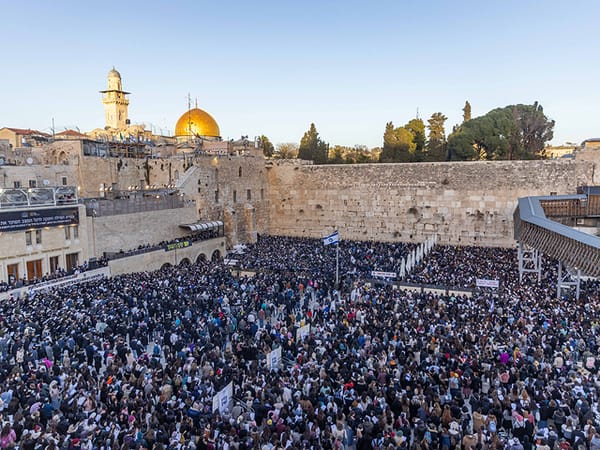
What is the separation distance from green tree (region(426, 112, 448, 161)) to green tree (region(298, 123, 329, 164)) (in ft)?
32.4

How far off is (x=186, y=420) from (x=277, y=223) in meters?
27.0

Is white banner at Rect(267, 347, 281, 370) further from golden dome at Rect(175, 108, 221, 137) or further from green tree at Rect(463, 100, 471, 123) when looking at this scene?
green tree at Rect(463, 100, 471, 123)

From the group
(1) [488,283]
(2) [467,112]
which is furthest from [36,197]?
(2) [467,112]

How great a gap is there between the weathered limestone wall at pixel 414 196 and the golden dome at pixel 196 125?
33.2 feet

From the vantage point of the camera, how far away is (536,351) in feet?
33.2

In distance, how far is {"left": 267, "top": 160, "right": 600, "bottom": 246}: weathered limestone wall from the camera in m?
27.7

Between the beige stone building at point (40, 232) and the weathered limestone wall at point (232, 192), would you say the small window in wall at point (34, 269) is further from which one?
the weathered limestone wall at point (232, 192)

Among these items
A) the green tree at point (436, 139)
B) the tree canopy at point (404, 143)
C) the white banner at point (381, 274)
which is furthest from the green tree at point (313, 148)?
the white banner at point (381, 274)

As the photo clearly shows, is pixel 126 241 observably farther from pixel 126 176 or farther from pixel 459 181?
pixel 459 181

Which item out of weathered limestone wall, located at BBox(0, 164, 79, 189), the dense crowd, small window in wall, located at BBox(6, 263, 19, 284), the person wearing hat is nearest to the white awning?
the dense crowd

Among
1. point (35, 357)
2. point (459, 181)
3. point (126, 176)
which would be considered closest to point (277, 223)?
point (126, 176)

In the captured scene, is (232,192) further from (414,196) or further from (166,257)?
(414,196)

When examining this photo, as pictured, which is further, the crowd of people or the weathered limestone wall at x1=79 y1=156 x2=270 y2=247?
the weathered limestone wall at x1=79 y1=156 x2=270 y2=247

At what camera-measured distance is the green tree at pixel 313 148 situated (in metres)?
44.4
